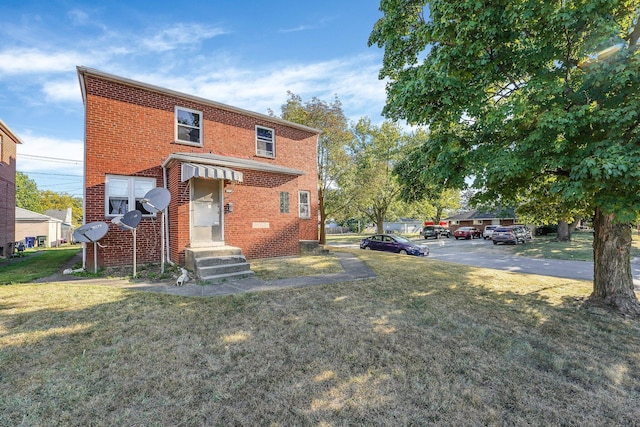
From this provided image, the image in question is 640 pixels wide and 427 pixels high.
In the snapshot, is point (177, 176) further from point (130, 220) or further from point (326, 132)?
point (326, 132)

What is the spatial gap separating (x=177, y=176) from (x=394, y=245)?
14379mm

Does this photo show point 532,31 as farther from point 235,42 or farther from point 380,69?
point 235,42

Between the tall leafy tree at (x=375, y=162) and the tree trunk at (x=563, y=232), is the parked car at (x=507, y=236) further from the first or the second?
the tall leafy tree at (x=375, y=162)

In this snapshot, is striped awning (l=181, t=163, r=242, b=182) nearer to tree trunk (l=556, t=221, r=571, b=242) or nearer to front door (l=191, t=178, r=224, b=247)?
front door (l=191, t=178, r=224, b=247)

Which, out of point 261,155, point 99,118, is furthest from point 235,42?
point 99,118

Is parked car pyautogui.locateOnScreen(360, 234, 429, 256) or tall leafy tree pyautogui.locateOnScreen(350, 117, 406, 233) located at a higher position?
tall leafy tree pyautogui.locateOnScreen(350, 117, 406, 233)

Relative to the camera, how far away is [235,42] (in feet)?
38.1

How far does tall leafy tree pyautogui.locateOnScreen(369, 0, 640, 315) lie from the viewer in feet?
15.6

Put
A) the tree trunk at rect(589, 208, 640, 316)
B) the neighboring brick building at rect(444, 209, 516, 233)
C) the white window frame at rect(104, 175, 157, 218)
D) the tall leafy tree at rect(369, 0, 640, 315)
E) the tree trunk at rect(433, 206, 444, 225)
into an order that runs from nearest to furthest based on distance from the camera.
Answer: the tall leafy tree at rect(369, 0, 640, 315) < the tree trunk at rect(589, 208, 640, 316) < the white window frame at rect(104, 175, 157, 218) < the neighboring brick building at rect(444, 209, 516, 233) < the tree trunk at rect(433, 206, 444, 225)

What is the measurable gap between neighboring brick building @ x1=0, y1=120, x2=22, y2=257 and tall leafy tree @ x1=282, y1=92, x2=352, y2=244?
16893 mm

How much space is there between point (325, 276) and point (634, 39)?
8.96 metres

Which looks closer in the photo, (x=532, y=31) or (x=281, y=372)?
(x=281, y=372)

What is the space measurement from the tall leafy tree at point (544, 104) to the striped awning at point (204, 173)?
18.4 feet

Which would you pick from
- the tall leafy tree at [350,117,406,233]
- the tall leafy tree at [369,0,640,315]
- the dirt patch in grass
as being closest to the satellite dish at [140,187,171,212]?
the dirt patch in grass
